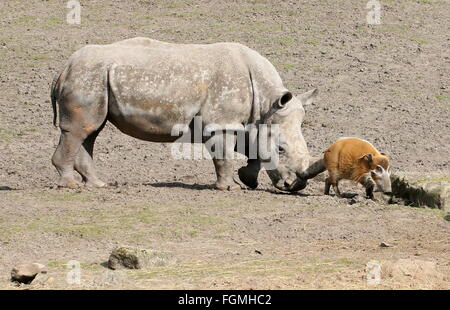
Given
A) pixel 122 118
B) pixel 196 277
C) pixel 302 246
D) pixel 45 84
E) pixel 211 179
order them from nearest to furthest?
pixel 196 277 < pixel 302 246 < pixel 122 118 < pixel 211 179 < pixel 45 84

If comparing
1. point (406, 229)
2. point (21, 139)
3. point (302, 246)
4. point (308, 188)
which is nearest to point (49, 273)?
point (302, 246)

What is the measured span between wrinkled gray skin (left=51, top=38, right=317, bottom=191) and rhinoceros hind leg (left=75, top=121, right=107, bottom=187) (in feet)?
0.04

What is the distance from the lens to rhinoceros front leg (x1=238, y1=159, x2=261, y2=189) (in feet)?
43.6

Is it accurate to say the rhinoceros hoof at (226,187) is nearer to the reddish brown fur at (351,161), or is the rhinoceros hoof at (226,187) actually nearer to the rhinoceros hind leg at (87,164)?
the reddish brown fur at (351,161)

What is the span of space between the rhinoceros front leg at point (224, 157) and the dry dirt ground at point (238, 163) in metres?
0.28

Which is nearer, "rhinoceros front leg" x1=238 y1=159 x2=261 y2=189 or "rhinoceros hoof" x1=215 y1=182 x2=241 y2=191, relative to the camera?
"rhinoceros hoof" x1=215 y1=182 x2=241 y2=191

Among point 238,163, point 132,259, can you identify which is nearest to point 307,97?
point 238,163

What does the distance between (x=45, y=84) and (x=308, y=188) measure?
616cm

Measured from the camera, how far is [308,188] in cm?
1359

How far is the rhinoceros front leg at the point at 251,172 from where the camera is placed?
13297 mm

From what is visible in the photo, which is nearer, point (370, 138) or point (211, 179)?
point (211, 179)

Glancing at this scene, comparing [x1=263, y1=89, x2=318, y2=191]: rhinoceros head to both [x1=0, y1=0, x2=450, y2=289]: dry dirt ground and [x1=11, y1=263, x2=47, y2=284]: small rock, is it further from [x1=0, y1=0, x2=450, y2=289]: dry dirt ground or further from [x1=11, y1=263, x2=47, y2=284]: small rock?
[x1=11, y1=263, x2=47, y2=284]: small rock

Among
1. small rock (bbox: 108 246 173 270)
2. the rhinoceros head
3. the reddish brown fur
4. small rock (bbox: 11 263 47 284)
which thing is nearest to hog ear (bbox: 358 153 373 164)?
the reddish brown fur
